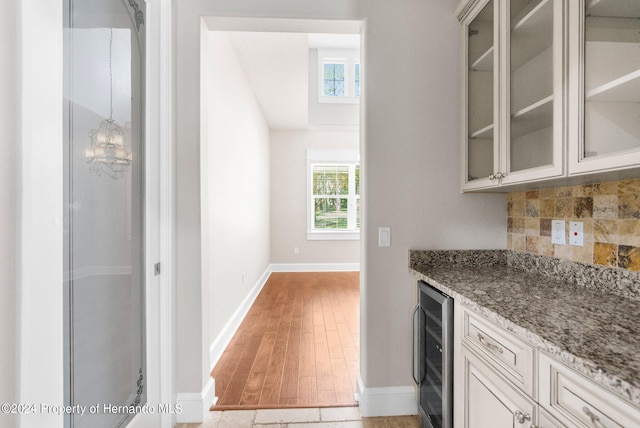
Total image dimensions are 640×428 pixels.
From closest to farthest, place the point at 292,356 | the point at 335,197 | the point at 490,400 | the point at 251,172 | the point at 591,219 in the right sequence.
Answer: the point at 490,400, the point at 591,219, the point at 292,356, the point at 251,172, the point at 335,197

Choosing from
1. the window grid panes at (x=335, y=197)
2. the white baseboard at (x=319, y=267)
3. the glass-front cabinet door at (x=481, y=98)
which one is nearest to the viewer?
the glass-front cabinet door at (x=481, y=98)

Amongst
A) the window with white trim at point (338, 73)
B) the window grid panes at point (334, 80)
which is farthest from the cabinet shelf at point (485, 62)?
the window grid panes at point (334, 80)

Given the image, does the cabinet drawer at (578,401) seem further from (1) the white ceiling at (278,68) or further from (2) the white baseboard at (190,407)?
→ (1) the white ceiling at (278,68)

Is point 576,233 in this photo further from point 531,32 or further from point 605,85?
point 531,32

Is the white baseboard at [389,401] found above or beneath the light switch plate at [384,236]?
beneath

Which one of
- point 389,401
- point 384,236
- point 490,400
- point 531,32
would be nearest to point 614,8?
point 531,32

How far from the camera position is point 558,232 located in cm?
147

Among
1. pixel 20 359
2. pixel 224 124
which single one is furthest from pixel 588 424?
pixel 224 124

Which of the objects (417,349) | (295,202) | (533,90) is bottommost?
(417,349)

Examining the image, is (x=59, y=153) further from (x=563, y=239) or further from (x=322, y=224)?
(x=322, y=224)

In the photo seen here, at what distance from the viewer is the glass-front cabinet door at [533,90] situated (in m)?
1.11

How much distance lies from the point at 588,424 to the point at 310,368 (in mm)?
1863

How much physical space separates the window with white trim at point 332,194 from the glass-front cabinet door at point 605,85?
196 inches

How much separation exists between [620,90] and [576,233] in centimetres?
71
